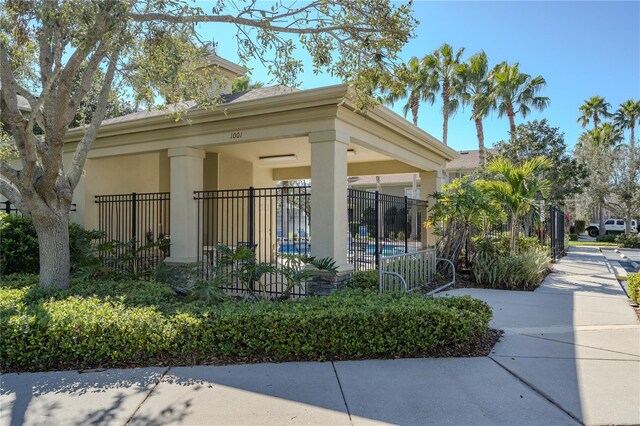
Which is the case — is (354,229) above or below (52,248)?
above

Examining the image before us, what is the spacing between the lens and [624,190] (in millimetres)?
24078

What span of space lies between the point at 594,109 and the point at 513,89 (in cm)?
1835

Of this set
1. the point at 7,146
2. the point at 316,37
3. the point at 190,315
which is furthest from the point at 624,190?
the point at 7,146

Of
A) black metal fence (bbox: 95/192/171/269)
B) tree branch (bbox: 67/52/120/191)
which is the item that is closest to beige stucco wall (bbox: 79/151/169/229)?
black metal fence (bbox: 95/192/171/269)

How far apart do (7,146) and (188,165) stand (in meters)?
3.82

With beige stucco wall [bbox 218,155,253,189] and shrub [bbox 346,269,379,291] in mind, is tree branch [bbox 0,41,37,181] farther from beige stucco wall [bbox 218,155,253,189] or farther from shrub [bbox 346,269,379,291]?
beige stucco wall [bbox 218,155,253,189]

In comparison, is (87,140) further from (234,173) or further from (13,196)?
(234,173)

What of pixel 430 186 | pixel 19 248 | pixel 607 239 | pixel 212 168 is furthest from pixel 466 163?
pixel 19 248

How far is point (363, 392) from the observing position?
12.0 ft

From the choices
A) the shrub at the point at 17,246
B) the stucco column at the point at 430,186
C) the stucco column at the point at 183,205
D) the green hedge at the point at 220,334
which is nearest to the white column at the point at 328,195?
the green hedge at the point at 220,334

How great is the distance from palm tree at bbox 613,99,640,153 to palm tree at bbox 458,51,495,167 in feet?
54.7

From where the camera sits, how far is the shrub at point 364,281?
7.28 m

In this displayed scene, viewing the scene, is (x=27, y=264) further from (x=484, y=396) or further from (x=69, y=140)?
(x=484, y=396)

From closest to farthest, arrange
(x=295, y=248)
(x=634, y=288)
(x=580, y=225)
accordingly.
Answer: (x=634, y=288)
(x=295, y=248)
(x=580, y=225)
